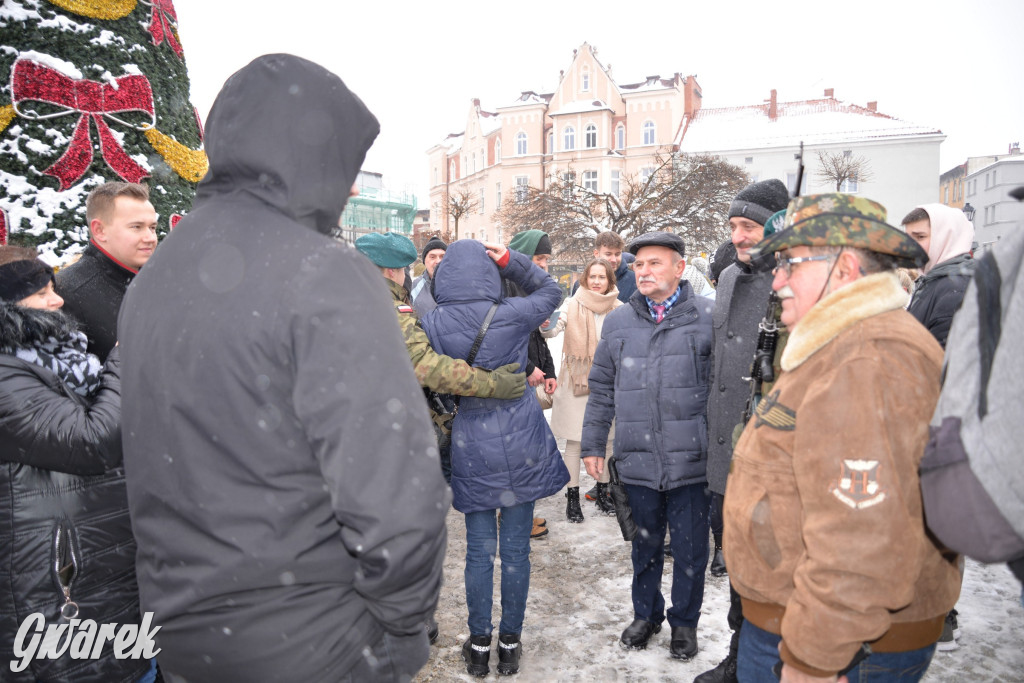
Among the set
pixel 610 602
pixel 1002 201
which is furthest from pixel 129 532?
pixel 1002 201

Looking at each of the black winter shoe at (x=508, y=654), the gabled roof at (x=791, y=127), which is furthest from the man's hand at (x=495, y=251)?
the gabled roof at (x=791, y=127)

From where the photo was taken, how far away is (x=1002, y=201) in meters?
57.7

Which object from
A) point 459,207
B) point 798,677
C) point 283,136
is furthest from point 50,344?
point 459,207

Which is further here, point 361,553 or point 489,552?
point 489,552

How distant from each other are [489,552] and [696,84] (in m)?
51.0

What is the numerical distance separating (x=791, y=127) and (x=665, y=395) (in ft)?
141

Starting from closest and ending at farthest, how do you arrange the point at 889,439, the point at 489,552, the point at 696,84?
the point at 889,439 → the point at 489,552 → the point at 696,84

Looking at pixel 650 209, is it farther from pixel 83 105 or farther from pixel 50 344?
pixel 50 344

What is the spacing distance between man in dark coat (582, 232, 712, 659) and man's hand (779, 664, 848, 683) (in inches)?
67.4

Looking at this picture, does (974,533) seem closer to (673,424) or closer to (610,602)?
(673,424)

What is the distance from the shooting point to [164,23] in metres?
4.45

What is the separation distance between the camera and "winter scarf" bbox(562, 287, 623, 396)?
5.47 m

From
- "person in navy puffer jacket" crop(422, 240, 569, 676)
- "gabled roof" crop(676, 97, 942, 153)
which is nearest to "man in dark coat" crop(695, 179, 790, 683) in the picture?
"person in navy puffer jacket" crop(422, 240, 569, 676)

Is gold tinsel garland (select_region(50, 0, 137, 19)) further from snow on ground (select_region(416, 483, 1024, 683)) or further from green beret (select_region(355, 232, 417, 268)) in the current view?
snow on ground (select_region(416, 483, 1024, 683))
